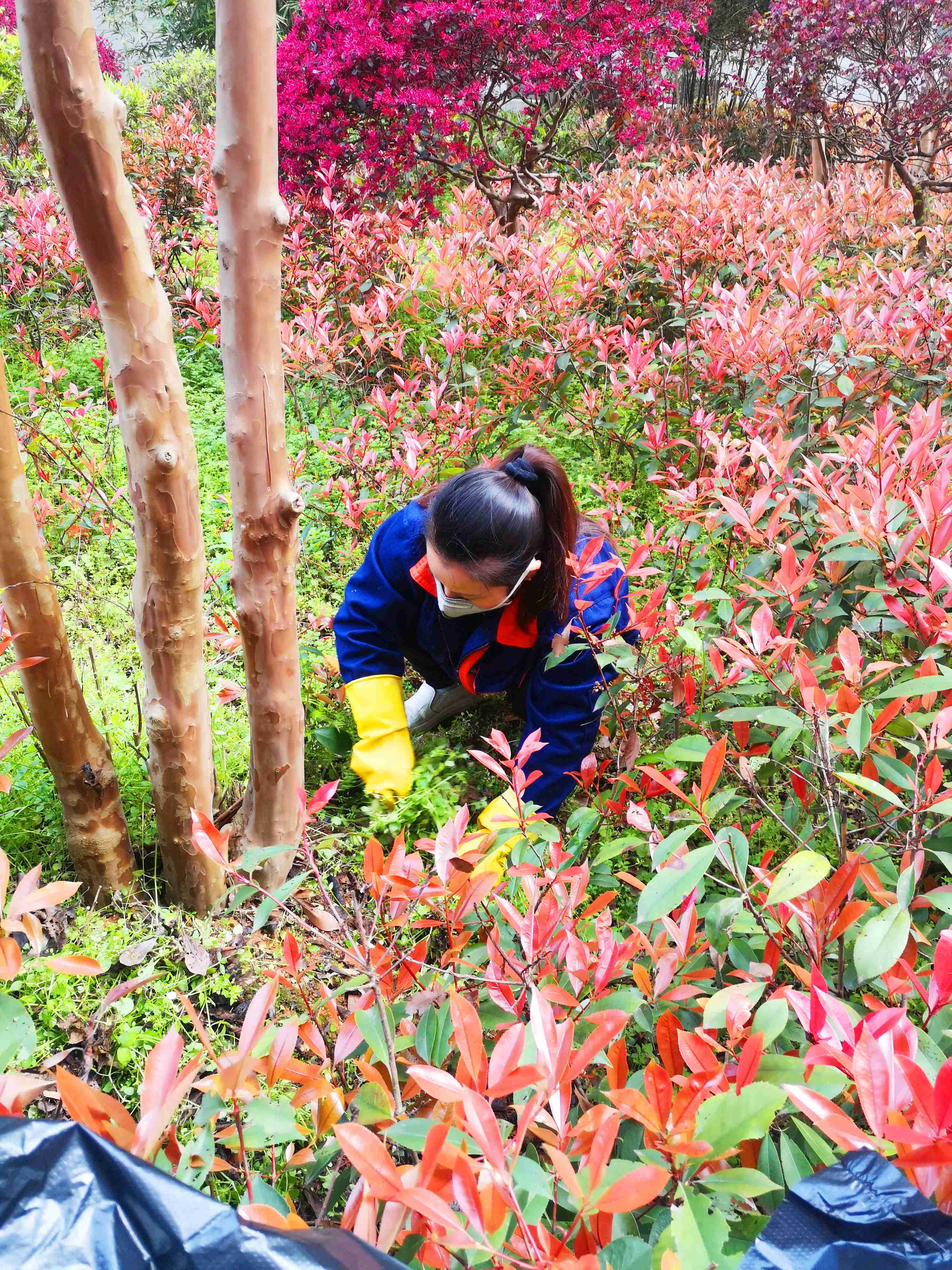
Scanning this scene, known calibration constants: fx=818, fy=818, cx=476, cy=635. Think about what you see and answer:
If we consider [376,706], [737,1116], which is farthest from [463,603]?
[737,1116]

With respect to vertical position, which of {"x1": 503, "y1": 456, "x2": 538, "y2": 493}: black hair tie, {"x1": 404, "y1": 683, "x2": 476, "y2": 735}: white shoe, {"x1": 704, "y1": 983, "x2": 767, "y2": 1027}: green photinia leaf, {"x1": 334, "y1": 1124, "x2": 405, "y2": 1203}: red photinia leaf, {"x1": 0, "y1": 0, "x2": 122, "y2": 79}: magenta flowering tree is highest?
{"x1": 0, "y1": 0, "x2": 122, "y2": 79}: magenta flowering tree

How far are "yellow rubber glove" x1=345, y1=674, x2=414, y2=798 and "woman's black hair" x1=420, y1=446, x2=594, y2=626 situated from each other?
53cm

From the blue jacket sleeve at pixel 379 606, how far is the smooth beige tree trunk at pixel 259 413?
20.9 inches

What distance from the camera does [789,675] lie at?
4.53 ft

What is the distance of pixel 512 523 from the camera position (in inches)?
67.4

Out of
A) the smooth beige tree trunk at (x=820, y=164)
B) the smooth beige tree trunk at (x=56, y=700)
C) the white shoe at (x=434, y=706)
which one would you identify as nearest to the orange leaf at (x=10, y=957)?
the smooth beige tree trunk at (x=56, y=700)

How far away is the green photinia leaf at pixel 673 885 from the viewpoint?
3.30ft

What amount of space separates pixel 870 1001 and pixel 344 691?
1614mm

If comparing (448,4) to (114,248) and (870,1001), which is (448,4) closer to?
(114,248)

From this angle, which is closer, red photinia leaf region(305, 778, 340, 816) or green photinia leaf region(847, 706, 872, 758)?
green photinia leaf region(847, 706, 872, 758)

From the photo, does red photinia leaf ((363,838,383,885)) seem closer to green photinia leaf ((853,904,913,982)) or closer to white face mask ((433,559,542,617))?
green photinia leaf ((853,904,913,982))

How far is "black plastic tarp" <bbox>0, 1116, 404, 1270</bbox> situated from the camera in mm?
625

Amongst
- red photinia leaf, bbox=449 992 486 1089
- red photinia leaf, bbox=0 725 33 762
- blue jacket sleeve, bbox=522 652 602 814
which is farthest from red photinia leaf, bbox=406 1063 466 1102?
blue jacket sleeve, bbox=522 652 602 814

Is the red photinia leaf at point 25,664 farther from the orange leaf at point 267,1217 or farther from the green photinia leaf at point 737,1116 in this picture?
the green photinia leaf at point 737,1116
